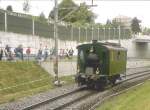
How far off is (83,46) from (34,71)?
20.3 feet

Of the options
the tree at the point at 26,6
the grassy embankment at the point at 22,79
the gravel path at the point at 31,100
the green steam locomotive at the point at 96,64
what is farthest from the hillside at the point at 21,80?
the tree at the point at 26,6

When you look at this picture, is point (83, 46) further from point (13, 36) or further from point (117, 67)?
point (13, 36)

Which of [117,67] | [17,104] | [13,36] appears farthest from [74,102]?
[13,36]

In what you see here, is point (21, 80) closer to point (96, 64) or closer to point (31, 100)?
point (96, 64)

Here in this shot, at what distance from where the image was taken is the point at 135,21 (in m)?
158

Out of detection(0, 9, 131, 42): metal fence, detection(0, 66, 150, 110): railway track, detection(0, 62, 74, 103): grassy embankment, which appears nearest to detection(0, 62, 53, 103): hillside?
detection(0, 62, 74, 103): grassy embankment

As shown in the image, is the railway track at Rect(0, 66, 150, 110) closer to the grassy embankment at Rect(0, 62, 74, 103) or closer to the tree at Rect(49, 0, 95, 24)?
the grassy embankment at Rect(0, 62, 74, 103)

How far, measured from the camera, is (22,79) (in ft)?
114

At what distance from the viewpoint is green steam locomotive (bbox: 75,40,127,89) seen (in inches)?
1309

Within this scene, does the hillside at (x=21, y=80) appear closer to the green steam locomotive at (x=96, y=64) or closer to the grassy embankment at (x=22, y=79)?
the grassy embankment at (x=22, y=79)

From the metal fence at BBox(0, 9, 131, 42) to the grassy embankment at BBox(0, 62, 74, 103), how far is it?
6091 mm

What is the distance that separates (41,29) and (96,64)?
809 inches

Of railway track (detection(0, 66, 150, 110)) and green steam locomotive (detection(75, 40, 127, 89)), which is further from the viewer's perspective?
green steam locomotive (detection(75, 40, 127, 89))

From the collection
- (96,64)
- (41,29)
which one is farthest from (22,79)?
(41,29)
